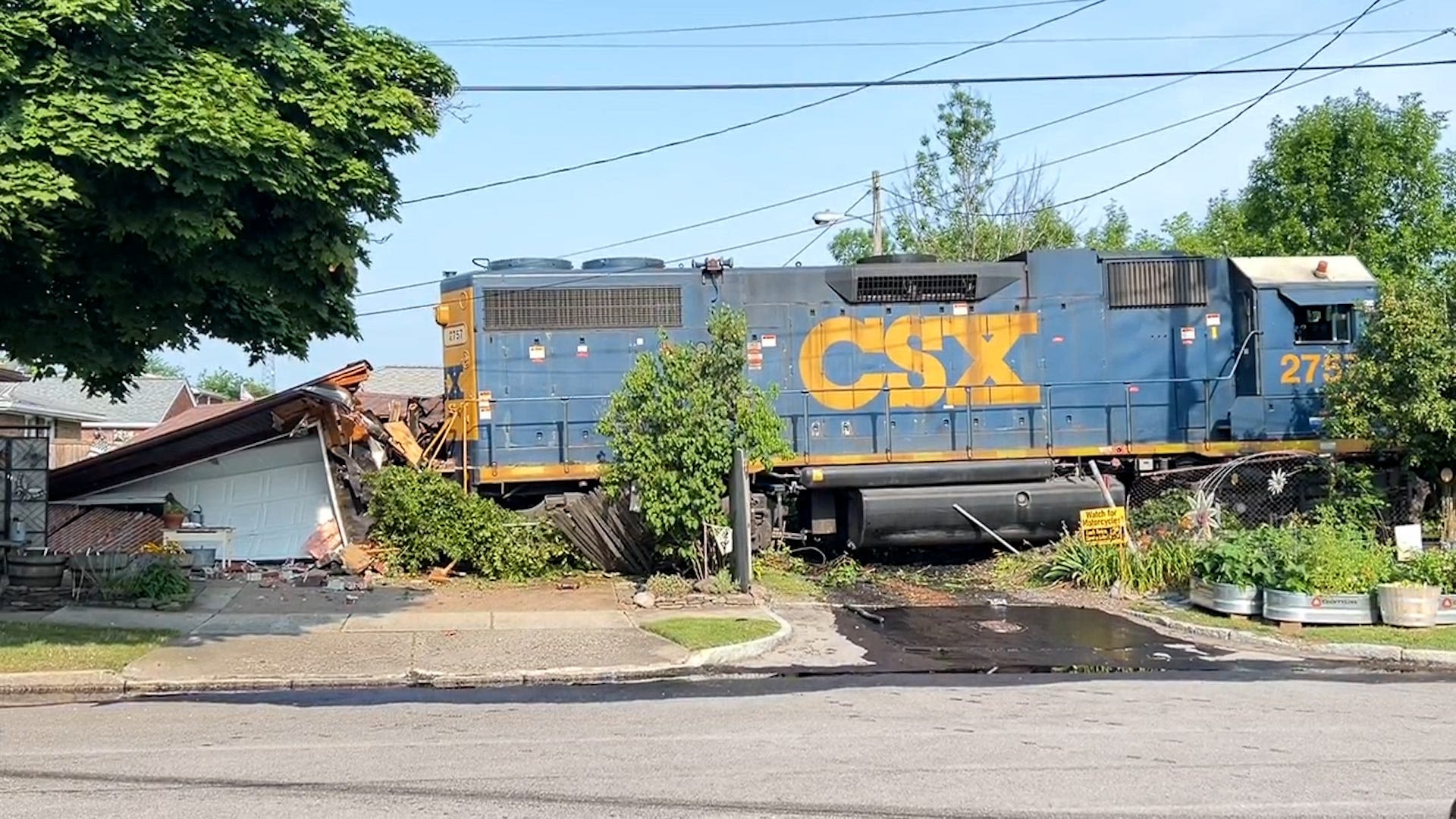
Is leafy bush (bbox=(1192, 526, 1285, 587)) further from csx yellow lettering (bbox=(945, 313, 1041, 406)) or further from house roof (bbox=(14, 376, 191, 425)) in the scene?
house roof (bbox=(14, 376, 191, 425))

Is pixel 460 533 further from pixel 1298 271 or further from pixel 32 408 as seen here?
pixel 1298 271

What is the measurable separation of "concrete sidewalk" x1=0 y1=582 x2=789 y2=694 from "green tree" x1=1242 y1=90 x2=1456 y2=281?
2371 cm

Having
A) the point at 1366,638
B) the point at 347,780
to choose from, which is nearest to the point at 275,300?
the point at 347,780

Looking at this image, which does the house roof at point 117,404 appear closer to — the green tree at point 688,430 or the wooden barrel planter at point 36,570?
the wooden barrel planter at point 36,570

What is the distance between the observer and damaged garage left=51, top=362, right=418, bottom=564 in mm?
17688

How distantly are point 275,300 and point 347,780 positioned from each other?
5819 mm

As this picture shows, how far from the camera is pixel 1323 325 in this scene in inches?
715

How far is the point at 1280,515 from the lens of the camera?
18094mm

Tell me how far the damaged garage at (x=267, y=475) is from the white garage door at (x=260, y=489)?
1cm

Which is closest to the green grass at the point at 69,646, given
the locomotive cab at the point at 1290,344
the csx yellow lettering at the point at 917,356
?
the csx yellow lettering at the point at 917,356

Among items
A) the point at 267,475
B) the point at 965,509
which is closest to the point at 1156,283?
the point at 965,509

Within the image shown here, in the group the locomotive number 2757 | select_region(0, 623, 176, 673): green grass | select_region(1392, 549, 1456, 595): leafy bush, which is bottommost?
select_region(0, 623, 176, 673): green grass

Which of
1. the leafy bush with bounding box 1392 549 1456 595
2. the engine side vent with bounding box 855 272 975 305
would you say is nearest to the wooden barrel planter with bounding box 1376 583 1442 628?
the leafy bush with bounding box 1392 549 1456 595

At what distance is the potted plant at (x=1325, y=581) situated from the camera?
532 inches
